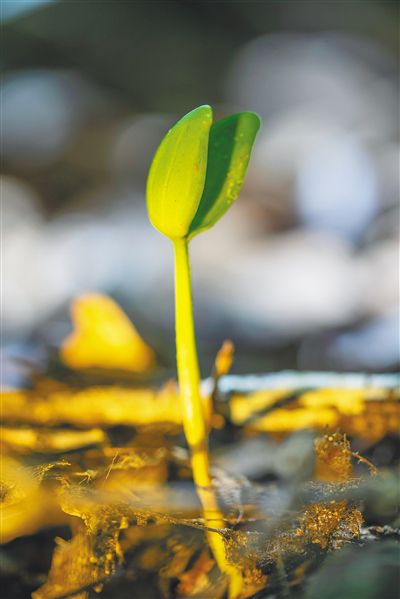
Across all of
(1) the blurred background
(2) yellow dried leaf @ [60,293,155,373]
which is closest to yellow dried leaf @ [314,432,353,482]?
(2) yellow dried leaf @ [60,293,155,373]

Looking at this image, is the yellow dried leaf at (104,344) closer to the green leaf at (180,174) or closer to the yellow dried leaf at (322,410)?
the yellow dried leaf at (322,410)

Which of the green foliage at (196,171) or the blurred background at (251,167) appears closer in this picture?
the green foliage at (196,171)

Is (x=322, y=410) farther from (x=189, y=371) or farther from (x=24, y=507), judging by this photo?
(x=24, y=507)

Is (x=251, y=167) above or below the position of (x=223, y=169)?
above

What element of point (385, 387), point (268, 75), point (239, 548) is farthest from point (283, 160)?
point (239, 548)

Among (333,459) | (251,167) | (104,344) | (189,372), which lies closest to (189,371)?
(189,372)

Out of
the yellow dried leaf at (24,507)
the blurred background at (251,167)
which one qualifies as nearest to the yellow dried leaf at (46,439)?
the yellow dried leaf at (24,507)

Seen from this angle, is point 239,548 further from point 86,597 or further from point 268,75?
point 268,75
